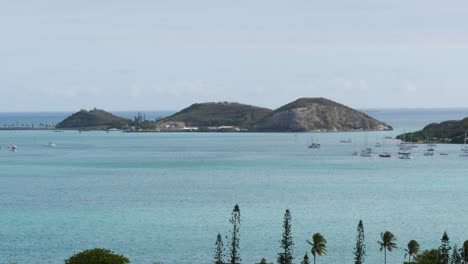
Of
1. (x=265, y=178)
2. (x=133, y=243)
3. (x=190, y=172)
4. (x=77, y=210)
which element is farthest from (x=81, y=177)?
(x=133, y=243)

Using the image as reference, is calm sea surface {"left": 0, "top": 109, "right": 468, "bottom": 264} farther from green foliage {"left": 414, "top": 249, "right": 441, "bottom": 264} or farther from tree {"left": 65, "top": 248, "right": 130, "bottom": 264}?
tree {"left": 65, "top": 248, "right": 130, "bottom": 264}

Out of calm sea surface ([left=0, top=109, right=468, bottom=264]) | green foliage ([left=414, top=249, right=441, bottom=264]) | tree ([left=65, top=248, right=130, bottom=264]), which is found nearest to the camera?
tree ([left=65, top=248, right=130, bottom=264])

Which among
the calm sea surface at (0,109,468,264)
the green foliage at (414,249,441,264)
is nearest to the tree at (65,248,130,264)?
the calm sea surface at (0,109,468,264)

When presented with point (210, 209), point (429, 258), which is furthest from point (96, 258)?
point (210, 209)

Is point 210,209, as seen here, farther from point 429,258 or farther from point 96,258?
point 96,258

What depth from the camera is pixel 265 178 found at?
161875mm

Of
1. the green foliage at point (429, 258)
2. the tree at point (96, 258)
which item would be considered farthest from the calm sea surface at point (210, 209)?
the tree at point (96, 258)

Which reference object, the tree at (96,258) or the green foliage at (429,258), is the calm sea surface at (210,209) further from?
the tree at (96,258)

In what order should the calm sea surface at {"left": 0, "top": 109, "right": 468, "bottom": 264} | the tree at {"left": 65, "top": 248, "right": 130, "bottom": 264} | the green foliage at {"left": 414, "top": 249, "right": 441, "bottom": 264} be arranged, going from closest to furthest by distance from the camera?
the tree at {"left": 65, "top": 248, "right": 130, "bottom": 264} → the green foliage at {"left": 414, "top": 249, "right": 441, "bottom": 264} → the calm sea surface at {"left": 0, "top": 109, "right": 468, "bottom": 264}

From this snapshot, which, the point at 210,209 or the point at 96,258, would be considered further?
the point at 210,209

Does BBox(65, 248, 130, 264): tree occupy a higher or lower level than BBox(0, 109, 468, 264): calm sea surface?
higher

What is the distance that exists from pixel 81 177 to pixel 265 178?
34.2 meters

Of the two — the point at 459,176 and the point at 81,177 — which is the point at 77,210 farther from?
the point at 459,176

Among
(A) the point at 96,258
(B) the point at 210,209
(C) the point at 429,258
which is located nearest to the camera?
(A) the point at 96,258
